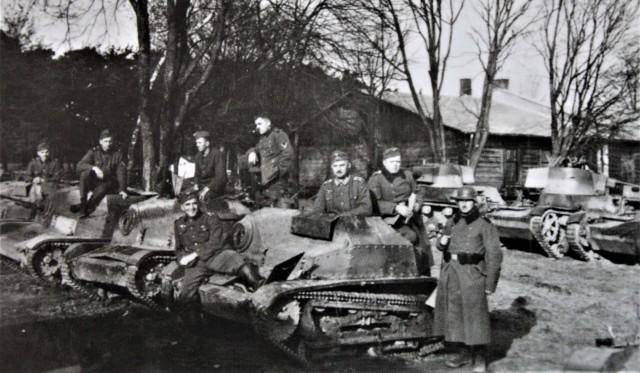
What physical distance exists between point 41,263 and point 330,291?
506 cm

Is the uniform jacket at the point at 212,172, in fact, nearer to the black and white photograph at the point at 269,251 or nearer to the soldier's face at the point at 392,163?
the black and white photograph at the point at 269,251

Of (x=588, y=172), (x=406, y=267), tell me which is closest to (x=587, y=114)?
(x=588, y=172)

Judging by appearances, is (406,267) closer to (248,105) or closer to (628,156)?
(248,105)

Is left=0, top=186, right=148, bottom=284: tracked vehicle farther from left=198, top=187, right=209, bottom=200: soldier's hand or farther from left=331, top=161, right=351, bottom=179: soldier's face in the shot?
left=331, top=161, right=351, bottom=179: soldier's face

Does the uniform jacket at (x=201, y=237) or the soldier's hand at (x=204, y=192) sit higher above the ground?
the soldier's hand at (x=204, y=192)

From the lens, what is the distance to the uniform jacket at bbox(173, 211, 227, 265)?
6.30 meters

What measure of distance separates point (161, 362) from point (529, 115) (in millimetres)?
30082

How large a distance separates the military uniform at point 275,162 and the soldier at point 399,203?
126 cm

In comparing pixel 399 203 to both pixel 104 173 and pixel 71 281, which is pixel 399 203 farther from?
pixel 104 173

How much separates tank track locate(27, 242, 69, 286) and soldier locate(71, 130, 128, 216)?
2.17 ft

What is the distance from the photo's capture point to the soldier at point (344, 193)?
20.6 feet

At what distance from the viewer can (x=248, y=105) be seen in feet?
65.6

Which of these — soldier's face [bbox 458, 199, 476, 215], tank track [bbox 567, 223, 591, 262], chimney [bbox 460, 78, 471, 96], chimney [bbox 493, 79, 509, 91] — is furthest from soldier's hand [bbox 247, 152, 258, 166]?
chimney [bbox 493, 79, 509, 91]

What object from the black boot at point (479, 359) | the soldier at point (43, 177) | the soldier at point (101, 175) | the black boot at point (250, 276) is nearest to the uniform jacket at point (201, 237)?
the black boot at point (250, 276)
